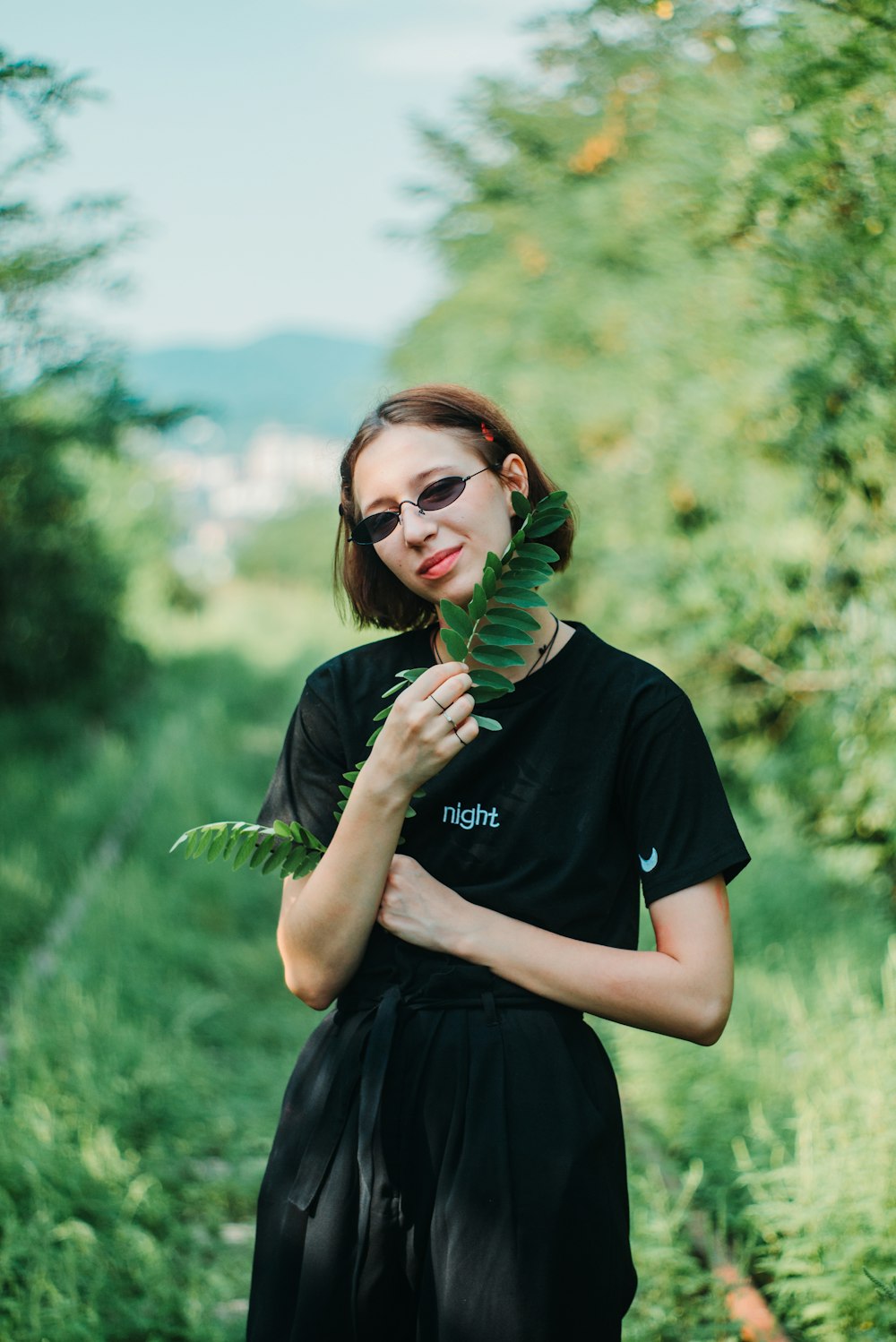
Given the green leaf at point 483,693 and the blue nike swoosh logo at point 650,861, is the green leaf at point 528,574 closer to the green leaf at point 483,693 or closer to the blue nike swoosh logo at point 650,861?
the green leaf at point 483,693

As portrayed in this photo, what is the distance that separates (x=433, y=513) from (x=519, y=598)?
208 mm

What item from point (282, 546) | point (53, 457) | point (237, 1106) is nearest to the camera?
point (237, 1106)

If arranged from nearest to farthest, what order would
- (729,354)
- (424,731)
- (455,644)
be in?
(424,731)
(455,644)
(729,354)

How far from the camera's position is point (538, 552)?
5.14ft

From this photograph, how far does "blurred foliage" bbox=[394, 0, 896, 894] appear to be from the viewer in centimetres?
362

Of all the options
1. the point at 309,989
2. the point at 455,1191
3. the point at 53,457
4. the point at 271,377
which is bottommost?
the point at 271,377

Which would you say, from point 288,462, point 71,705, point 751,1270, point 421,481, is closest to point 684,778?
point 421,481

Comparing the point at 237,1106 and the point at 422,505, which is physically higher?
the point at 422,505

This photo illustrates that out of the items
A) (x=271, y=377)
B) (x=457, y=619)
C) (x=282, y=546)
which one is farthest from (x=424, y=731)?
(x=271, y=377)

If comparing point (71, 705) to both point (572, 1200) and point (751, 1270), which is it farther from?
point (572, 1200)

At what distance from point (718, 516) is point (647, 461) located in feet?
3.05

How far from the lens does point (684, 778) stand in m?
1.53

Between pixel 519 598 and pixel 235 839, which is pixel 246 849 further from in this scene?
pixel 519 598

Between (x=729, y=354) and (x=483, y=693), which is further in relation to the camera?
(x=729, y=354)
